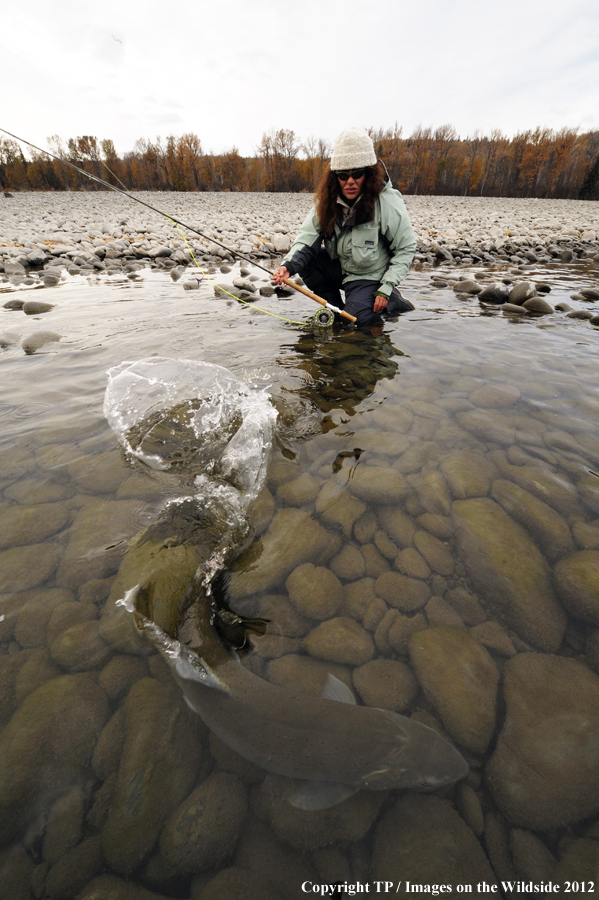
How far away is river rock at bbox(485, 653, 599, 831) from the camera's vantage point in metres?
1.30

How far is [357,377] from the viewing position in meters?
4.10

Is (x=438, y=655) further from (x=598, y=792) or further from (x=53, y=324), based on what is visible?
(x=53, y=324)

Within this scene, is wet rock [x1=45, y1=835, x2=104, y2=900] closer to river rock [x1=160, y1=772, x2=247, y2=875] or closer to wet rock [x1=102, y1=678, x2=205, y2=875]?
wet rock [x1=102, y1=678, x2=205, y2=875]

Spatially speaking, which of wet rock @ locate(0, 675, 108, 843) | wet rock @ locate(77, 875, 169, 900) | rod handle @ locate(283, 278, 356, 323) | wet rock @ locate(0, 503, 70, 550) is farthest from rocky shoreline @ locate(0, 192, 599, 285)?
wet rock @ locate(77, 875, 169, 900)

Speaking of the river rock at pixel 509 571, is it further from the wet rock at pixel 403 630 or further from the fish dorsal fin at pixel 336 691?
the fish dorsal fin at pixel 336 691

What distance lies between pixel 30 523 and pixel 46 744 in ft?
4.07

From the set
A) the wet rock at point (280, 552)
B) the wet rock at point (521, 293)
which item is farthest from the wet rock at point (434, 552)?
the wet rock at point (521, 293)

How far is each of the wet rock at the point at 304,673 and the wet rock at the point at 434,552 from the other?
73cm

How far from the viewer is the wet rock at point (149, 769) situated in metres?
1.25

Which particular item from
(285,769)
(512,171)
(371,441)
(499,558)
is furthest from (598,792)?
(512,171)

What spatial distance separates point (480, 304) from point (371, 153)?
360 cm

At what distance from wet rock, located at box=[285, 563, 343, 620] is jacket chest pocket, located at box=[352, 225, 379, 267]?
14.6 feet

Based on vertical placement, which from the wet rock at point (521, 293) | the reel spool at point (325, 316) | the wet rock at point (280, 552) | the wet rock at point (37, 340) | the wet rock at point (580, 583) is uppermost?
the wet rock at point (521, 293)

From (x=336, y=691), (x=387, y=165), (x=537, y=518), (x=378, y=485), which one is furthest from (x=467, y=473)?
(x=387, y=165)
